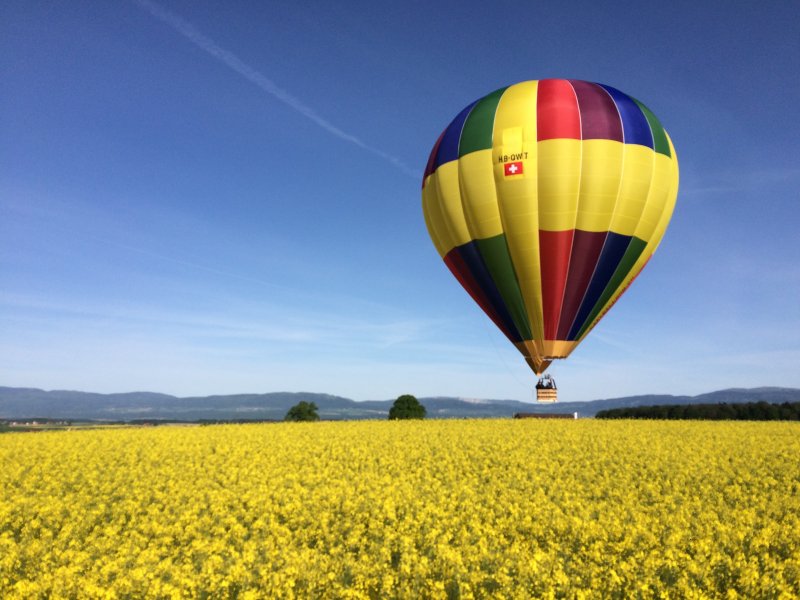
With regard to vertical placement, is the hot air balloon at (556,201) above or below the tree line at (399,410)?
above

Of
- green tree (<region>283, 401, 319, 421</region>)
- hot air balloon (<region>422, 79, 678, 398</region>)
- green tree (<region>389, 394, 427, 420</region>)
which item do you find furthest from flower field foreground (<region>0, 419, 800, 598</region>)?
green tree (<region>283, 401, 319, 421</region>)

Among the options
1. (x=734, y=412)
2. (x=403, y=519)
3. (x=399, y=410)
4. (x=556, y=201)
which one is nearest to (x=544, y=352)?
(x=556, y=201)

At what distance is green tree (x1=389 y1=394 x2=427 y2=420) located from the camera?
4028cm

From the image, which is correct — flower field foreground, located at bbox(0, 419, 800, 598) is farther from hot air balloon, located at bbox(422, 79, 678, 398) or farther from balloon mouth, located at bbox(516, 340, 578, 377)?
hot air balloon, located at bbox(422, 79, 678, 398)

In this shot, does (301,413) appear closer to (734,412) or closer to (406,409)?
(406,409)

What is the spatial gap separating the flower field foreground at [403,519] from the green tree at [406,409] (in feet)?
69.7

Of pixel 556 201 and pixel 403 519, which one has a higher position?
pixel 556 201

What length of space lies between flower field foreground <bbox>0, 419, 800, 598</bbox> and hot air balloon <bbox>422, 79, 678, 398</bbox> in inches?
233

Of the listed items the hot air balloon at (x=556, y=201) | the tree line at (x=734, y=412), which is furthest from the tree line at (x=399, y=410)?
the hot air balloon at (x=556, y=201)

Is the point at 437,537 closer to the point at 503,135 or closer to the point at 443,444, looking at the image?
the point at 443,444

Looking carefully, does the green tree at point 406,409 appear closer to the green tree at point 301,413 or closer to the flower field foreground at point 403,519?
the green tree at point 301,413

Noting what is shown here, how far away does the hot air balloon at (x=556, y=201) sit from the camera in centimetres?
2111

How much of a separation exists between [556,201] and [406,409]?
79.0ft

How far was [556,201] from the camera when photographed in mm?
21016
